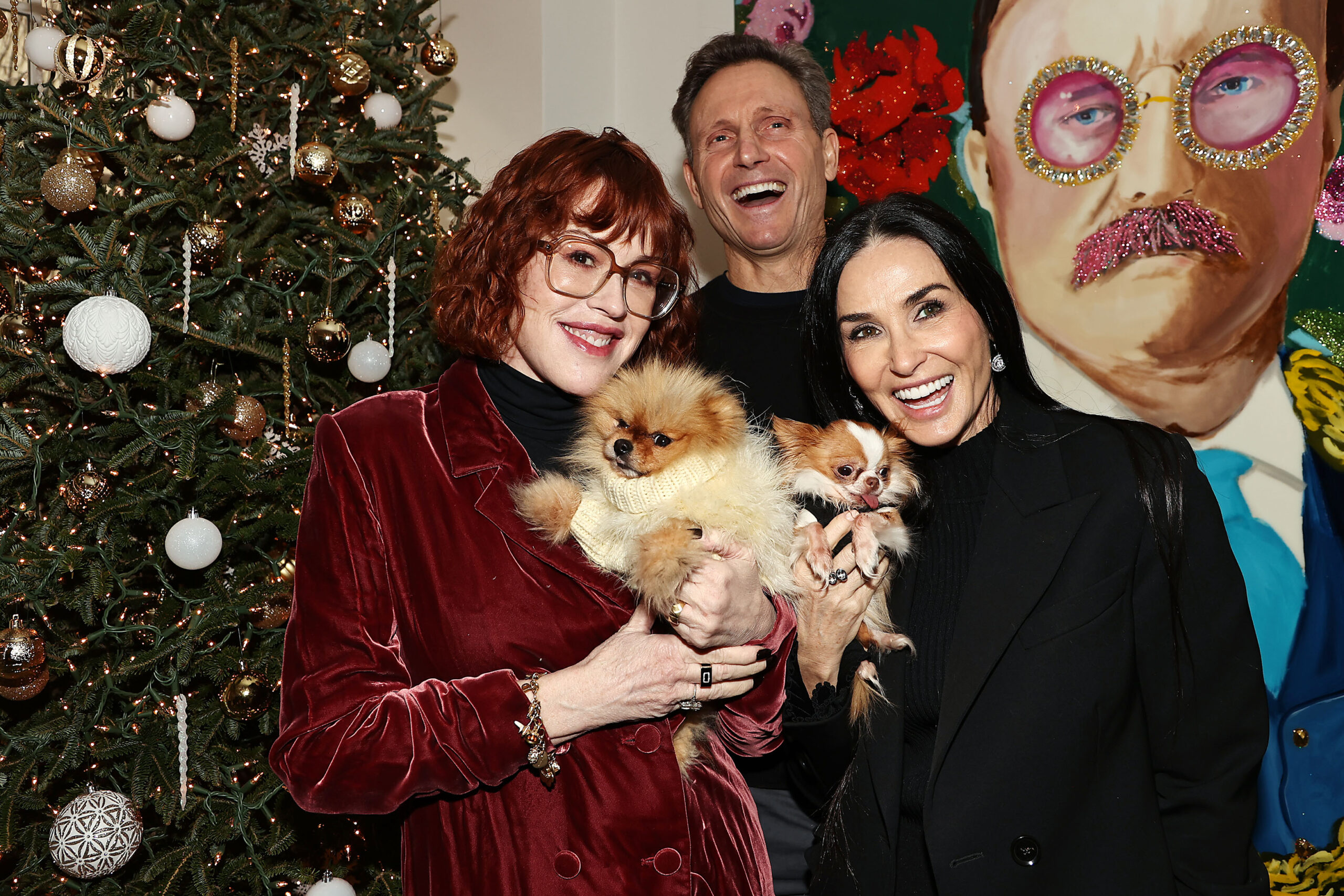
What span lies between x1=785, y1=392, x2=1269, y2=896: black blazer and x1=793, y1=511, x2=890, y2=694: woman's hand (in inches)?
5.1

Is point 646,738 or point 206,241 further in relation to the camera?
point 206,241

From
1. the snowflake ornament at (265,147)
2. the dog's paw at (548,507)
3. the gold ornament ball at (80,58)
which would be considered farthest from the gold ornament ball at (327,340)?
the dog's paw at (548,507)

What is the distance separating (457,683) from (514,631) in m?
0.14

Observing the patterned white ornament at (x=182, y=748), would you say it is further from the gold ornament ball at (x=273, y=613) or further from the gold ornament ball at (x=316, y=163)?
the gold ornament ball at (x=316, y=163)

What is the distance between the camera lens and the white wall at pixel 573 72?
12.6 ft

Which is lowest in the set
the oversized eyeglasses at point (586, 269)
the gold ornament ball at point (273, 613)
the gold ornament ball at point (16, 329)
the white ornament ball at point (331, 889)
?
the white ornament ball at point (331, 889)

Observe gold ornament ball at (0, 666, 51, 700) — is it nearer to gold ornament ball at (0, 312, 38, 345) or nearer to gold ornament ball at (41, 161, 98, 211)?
gold ornament ball at (0, 312, 38, 345)

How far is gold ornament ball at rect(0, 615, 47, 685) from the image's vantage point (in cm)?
212

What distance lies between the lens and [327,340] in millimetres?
2576

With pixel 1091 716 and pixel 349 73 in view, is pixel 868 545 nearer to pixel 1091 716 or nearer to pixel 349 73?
pixel 1091 716

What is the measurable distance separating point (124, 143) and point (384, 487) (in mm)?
1456

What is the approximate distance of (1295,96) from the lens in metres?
2.69

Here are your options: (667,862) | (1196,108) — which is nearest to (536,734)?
(667,862)

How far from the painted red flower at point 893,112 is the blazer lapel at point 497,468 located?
209 centimetres
